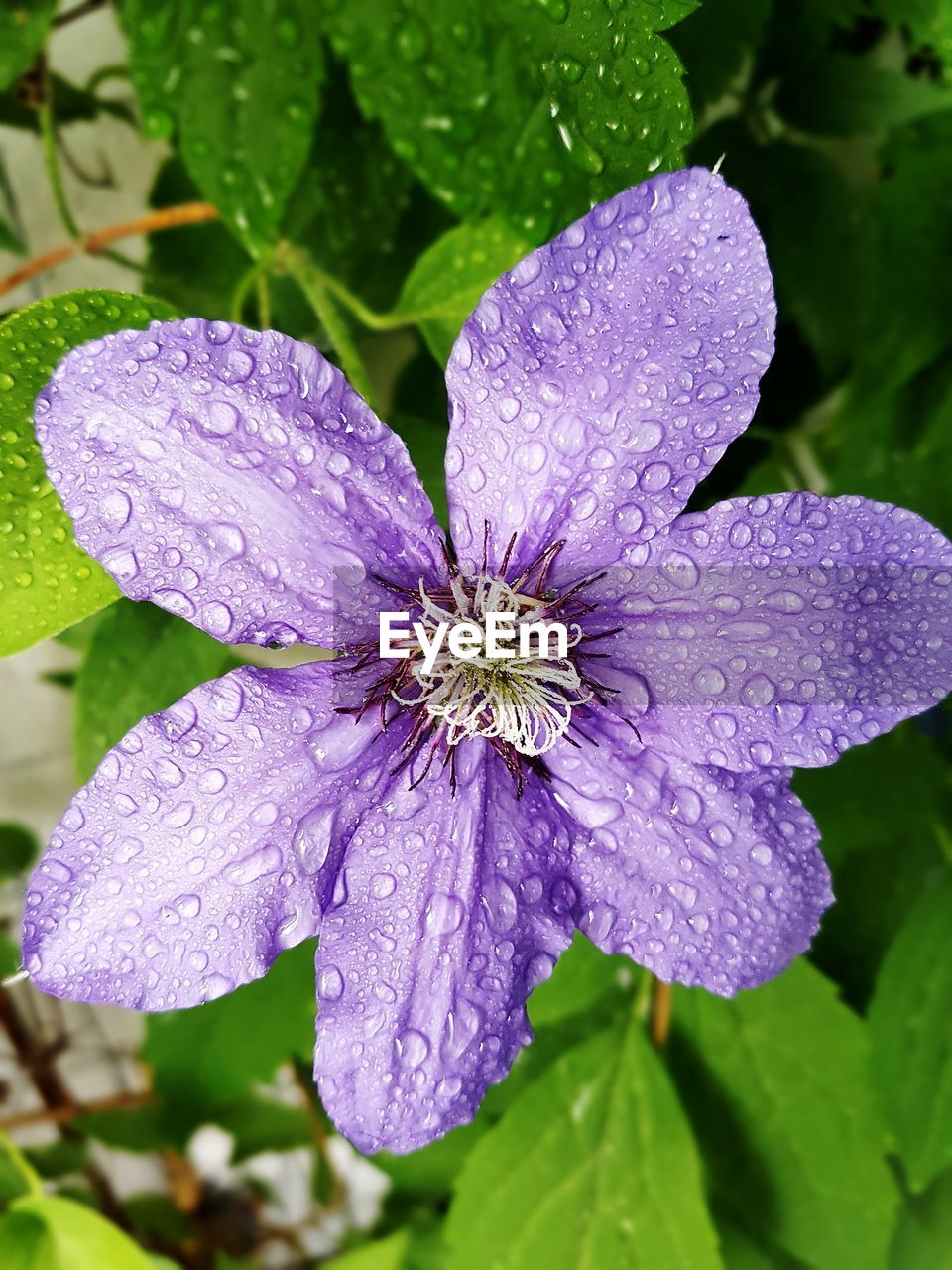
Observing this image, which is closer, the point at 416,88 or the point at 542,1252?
the point at 416,88

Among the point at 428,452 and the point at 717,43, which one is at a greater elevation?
the point at 717,43

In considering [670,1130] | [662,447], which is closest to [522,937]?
[662,447]

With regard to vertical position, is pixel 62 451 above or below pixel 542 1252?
above

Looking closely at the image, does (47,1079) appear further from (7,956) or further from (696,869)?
(696,869)

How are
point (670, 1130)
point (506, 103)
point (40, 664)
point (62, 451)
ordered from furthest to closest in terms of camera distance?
point (40, 664), point (670, 1130), point (506, 103), point (62, 451)

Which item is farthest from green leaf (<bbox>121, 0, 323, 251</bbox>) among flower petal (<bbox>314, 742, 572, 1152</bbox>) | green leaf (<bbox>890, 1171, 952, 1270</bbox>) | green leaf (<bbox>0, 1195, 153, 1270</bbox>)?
green leaf (<bbox>890, 1171, 952, 1270</bbox>)

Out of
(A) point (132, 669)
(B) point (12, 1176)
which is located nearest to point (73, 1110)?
(B) point (12, 1176)

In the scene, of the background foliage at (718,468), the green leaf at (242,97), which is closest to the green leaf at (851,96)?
the background foliage at (718,468)

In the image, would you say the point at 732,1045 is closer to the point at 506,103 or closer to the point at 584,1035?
the point at 584,1035
